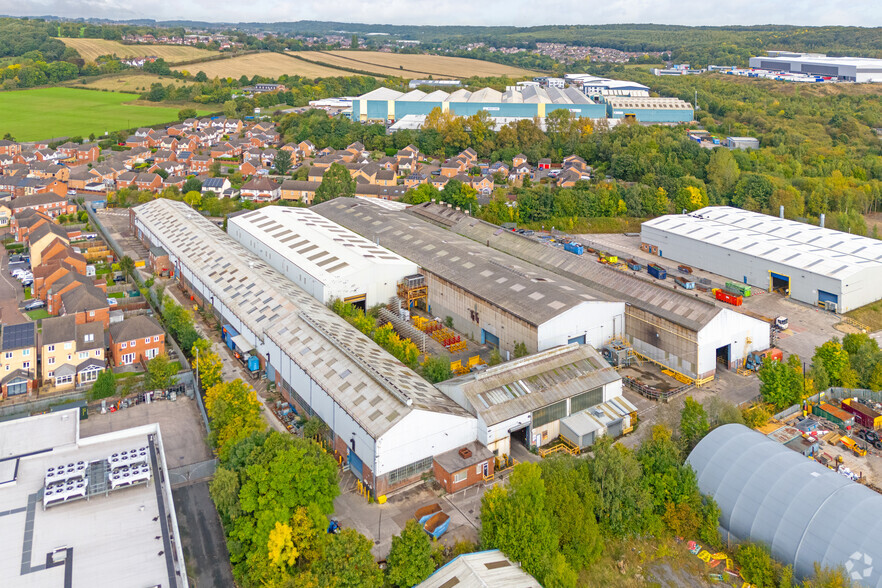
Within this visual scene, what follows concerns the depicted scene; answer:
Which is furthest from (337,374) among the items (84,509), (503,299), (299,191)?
(299,191)

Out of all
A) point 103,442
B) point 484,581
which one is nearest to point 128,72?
point 103,442

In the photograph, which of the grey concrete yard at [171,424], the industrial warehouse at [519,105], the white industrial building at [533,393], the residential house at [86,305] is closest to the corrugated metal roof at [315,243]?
the residential house at [86,305]

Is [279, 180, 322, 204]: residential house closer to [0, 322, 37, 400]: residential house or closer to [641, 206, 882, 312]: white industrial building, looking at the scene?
[641, 206, 882, 312]: white industrial building

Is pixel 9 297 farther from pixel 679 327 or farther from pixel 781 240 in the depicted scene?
pixel 781 240

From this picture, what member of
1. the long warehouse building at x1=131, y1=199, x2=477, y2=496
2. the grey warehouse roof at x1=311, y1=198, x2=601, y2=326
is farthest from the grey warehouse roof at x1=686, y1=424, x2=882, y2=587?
the grey warehouse roof at x1=311, y1=198, x2=601, y2=326

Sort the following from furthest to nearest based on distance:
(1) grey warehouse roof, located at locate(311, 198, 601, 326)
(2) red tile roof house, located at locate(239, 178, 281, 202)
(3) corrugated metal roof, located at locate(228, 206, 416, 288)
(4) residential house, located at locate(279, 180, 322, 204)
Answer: (4) residential house, located at locate(279, 180, 322, 204)
(2) red tile roof house, located at locate(239, 178, 281, 202)
(3) corrugated metal roof, located at locate(228, 206, 416, 288)
(1) grey warehouse roof, located at locate(311, 198, 601, 326)

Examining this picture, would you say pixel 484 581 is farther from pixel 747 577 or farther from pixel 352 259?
pixel 352 259

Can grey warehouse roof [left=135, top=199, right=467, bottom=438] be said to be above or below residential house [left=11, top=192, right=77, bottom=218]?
below
